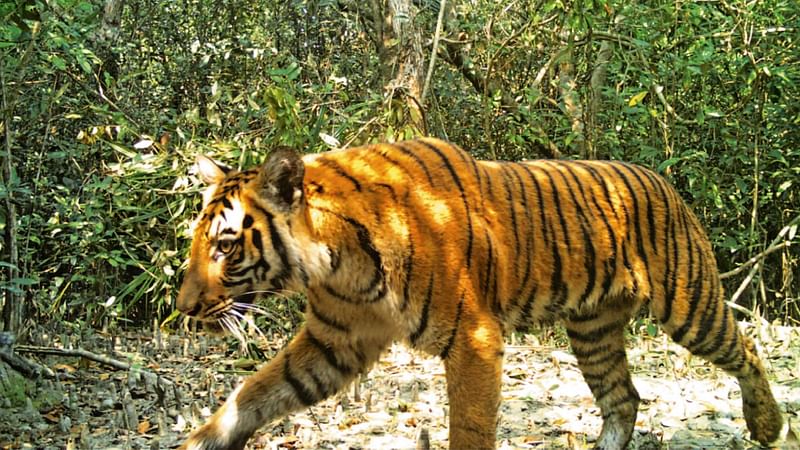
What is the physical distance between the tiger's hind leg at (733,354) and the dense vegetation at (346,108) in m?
2.06

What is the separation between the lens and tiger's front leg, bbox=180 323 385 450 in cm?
312

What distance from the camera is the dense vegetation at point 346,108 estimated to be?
5.54 m

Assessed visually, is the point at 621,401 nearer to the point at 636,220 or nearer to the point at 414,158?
the point at 636,220

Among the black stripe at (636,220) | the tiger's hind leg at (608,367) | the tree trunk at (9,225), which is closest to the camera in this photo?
the black stripe at (636,220)

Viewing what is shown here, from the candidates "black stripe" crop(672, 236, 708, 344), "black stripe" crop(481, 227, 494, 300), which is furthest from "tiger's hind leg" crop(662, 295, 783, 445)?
"black stripe" crop(481, 227, 494, 300)

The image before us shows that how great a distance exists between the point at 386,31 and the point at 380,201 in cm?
321

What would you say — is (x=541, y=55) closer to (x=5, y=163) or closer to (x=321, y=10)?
(x=321, y=10)

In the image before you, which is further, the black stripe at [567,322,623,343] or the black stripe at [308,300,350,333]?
the black stripe at [567,322,623,343]

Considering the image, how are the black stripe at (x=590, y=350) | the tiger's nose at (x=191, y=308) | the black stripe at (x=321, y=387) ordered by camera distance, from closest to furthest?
the tiger's nose at (x=191, y=308)
the black stripe at (x=321, y=387)
the black stripe at (x=590, y=350)

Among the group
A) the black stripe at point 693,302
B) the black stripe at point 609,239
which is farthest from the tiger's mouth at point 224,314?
the black stripe at point 693,302

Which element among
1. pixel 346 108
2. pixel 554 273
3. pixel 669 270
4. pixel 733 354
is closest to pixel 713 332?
pixel 733 354

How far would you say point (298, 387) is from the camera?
3268 millimetres

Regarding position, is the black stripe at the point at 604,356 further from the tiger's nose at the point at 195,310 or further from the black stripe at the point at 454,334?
the tiger's nose at the point at 195,310

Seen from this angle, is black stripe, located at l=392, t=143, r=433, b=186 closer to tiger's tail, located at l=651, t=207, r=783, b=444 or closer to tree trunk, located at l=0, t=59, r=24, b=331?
tiger's tail, located at l=651, t=207, r=783, b=444
